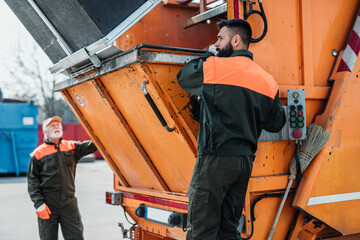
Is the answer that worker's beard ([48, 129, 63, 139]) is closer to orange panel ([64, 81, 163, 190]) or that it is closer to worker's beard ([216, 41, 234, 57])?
orange panel ([64, 81, 163, 190])

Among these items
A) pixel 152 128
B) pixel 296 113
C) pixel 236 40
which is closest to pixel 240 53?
pixel 236 40

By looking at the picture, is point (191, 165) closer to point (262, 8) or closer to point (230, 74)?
point (230, 74)

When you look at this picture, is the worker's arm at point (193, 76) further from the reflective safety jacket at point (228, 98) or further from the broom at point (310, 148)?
the broom at point (310, 148)

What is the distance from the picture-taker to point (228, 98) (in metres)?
2.21

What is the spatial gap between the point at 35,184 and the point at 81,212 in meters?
3.43

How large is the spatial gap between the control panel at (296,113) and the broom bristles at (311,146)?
0.24 feet

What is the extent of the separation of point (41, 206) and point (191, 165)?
1857 mm

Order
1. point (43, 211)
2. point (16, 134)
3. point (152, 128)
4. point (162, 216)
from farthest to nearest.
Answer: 1. point (16, 134)
2. point (43, 211)
3. point (162, 216)
4. point (152, 128)

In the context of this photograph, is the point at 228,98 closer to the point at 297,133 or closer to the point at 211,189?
the point at 211,189

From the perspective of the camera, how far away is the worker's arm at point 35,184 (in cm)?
398

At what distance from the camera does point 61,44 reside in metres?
3.04

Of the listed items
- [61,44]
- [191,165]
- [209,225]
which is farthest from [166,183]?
[61,44]

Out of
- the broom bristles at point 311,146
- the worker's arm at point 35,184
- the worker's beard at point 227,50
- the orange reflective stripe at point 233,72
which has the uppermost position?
the worker's beard at point 227,50

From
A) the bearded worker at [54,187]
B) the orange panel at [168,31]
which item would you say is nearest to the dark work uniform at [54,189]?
the bearded worker at [54,187]
